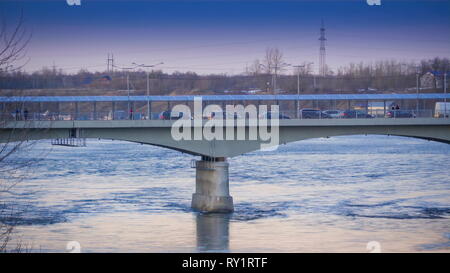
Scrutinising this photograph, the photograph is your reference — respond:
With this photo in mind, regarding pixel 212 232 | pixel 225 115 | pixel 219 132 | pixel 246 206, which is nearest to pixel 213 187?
pixel 219 132

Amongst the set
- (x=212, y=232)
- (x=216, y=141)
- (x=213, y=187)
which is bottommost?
(x=212, y=232)

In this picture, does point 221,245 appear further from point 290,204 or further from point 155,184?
point 155,184

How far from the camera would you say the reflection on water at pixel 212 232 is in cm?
3359

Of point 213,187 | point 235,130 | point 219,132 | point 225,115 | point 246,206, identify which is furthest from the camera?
point 225,115

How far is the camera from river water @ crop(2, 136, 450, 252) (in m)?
34.2

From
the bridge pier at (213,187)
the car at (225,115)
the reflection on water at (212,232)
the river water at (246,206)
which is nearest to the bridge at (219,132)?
the bridge pier at (213,187)

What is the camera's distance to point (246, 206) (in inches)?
1773

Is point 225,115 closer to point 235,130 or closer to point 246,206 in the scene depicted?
point 235,130

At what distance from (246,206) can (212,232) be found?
8744 millimetres

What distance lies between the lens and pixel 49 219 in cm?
3997

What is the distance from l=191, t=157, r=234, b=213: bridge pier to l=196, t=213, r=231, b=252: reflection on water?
0.66 meters
